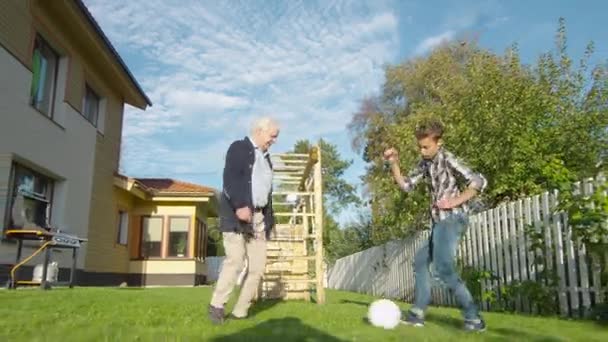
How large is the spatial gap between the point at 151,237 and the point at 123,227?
109 centimetres

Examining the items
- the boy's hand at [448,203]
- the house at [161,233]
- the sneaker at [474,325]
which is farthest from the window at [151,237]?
the sneaker at [474,325]

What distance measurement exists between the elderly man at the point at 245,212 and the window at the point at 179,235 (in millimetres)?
13518

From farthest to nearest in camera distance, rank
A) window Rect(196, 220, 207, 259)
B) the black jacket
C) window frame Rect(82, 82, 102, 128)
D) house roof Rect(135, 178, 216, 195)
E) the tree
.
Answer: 1. window Rect(196, 220, 207, 259)
2. house roof Rect(135, 178, 216, 195)
3. window frame Rect(82, 82, 102, 128)
4. the tree
5. the black jacket

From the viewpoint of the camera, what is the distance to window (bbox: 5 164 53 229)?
9430 millimetres

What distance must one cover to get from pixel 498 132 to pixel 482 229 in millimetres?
2330

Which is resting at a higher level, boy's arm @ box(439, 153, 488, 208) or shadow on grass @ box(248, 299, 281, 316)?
boy's arm @ box(439, 153, 488, 208)

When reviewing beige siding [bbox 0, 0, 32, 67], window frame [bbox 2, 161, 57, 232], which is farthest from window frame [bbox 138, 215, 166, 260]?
beige siding [bbox 0, 0, 32, 67]

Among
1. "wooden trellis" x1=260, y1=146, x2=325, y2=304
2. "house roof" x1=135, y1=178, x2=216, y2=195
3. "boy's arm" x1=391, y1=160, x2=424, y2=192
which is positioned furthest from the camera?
"house roof" x1=135, y1=178, x2=216, y2=195

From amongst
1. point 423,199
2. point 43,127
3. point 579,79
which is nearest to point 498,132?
point 423,199

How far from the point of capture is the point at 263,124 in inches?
182

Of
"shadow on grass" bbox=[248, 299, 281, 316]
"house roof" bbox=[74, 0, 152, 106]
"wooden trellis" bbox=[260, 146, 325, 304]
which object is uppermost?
"house roof" bbox=[74, 0, 152, 106]

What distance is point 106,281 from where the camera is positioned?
14703 mm

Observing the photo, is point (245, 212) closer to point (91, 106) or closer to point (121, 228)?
point (91, 106)

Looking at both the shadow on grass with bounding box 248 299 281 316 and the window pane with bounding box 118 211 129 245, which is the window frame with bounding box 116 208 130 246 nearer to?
the window pane with bounding box 118 211 129 245
